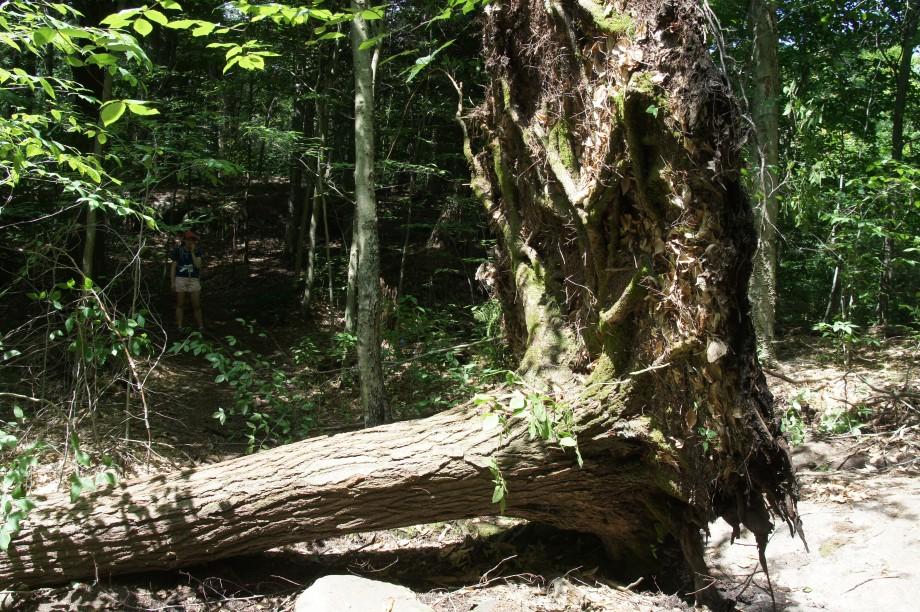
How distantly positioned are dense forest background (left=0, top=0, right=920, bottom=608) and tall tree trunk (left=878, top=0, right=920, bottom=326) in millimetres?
49

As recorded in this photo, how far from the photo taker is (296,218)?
14969 mm

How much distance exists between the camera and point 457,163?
1283 centimetres

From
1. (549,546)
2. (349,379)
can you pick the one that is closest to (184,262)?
(349,379)

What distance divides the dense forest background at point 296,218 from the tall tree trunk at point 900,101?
5 cm

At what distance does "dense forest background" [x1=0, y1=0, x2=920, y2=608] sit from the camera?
4.71m

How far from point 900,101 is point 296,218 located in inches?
490

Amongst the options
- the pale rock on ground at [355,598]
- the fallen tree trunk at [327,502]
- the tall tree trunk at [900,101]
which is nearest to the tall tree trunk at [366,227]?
the fallen tree trunk at [327,502]

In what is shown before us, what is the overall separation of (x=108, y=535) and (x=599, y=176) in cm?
400

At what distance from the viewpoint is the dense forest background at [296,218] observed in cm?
471

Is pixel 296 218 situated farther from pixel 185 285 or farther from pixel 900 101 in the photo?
pixel 900 101

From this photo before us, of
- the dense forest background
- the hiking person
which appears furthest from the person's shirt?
the dense forest background

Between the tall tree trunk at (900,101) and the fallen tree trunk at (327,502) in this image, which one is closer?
the fallen tree trunk at (327,502)

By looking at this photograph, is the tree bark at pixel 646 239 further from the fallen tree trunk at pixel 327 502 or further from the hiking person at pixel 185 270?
the hiking person at pixel 185 270

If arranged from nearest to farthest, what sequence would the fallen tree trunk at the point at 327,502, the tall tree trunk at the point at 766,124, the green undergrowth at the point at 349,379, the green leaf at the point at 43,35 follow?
the green leaf at the point at 43,35 < the fallen tree trunk at the point at 327,502 < the green undergrowth at the point at 349,379 < the tall tree trunk at the point at 766,124
